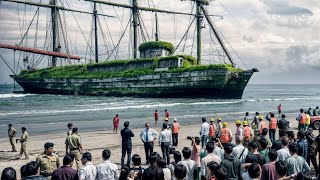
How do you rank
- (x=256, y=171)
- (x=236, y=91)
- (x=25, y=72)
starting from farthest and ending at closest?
1. (x=25, y=72)
2. (x=236, y=91)
3. (x=256, y=171)

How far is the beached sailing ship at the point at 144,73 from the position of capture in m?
59.8

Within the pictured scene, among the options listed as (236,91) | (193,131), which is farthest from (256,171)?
(236,91)

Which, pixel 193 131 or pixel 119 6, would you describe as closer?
pixel 193 131

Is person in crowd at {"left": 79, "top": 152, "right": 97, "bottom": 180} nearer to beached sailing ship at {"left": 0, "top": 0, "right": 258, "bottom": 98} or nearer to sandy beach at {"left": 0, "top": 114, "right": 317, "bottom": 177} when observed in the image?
sandy beach at {"left": 0, "top": 114, "right": 317, "bottom": 177}

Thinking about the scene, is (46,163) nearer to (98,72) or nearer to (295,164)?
(295,164)

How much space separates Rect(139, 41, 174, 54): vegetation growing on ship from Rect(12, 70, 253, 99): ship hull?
6.95 m

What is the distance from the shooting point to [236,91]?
2466 inches

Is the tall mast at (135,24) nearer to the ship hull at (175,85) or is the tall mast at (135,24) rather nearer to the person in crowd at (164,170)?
the ship hull at (175,85)

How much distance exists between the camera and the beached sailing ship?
196 feet

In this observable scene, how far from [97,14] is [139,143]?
61.3 metres

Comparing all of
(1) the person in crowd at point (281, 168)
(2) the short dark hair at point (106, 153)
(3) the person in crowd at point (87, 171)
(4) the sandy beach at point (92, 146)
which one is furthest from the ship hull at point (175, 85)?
(1) the person in crowd at point (281, 168)

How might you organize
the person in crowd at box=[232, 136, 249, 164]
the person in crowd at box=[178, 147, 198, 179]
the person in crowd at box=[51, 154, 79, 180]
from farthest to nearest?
the person in crowd at box=[232, 136, 249, 164] → the person in crowd at box=[178, 147, 198, 179] → the person in crowd at box=[51, 154, 79, 180]

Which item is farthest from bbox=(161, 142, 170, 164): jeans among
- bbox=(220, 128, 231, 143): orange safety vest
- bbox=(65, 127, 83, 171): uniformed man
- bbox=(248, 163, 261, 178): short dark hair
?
bbox=(248, 163, 261, 178): short dark hair

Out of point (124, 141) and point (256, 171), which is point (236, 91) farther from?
point (256, 171)
